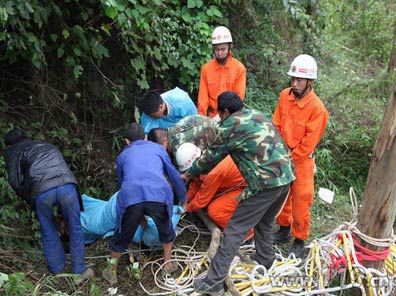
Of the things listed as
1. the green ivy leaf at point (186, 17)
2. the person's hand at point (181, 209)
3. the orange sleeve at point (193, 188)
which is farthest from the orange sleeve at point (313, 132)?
the green ivy leaf at point (186, 17)

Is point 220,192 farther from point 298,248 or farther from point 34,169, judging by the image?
point 34,169

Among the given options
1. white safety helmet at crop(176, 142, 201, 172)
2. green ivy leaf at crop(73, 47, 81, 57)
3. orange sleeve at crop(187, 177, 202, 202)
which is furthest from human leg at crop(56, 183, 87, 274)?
green ivy leaf at crop(73, 47, 81, 57)

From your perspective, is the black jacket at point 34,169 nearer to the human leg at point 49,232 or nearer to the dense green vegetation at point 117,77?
the human leg at point 49,232

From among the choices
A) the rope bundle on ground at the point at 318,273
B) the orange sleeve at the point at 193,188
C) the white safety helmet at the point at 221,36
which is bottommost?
the rope bundle on ground at the point at 318,273

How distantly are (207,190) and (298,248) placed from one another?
1.05 metres

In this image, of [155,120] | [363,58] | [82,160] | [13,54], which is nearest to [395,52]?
[363,58]

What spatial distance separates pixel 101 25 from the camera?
5172 mm

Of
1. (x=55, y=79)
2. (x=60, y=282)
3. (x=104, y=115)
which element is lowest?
(x=60, y=282)

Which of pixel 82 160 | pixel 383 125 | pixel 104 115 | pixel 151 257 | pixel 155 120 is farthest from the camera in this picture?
pixel 104 115

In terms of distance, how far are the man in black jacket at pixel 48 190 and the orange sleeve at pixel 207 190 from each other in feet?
3.81

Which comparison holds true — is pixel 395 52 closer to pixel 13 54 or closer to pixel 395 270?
pixel 395 270

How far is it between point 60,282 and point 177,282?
105 centimetres

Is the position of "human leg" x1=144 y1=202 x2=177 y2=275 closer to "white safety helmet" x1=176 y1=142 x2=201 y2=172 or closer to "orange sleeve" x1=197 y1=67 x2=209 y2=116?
"white safety helmet" x1=176 y1=142 x2=201 y2=172

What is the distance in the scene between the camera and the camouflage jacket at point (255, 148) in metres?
3.47
